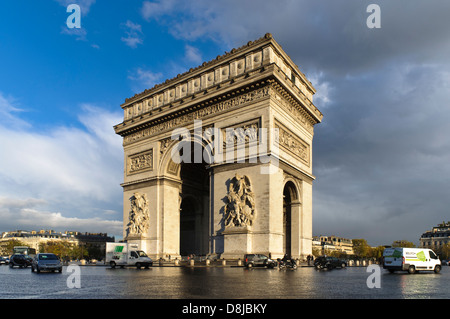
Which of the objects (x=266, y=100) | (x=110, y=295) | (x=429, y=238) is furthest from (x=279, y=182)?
(x=429, y=238)

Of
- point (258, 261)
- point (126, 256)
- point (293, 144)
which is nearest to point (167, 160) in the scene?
point (126, 256)

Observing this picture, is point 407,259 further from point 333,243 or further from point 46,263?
point 333,243

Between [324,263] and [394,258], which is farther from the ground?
[394,258]

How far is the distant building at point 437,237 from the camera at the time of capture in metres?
122

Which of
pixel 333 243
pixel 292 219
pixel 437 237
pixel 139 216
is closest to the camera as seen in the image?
pixel 292 219

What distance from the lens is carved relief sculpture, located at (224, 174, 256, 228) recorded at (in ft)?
88.0

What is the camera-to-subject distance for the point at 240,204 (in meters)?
27.3

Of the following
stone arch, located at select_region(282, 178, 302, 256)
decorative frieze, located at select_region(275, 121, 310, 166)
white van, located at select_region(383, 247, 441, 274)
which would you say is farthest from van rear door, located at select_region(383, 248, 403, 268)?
decorative frieze, located at select_region(275, 121, 310, 166)

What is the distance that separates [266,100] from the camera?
27047mm

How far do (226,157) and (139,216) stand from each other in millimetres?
10326

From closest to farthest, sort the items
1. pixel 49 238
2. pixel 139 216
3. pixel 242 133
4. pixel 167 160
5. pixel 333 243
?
pixel 242 133 → pixel 167 160 → pixel 139 216 → pixel 49 238 → pixel 333 243
